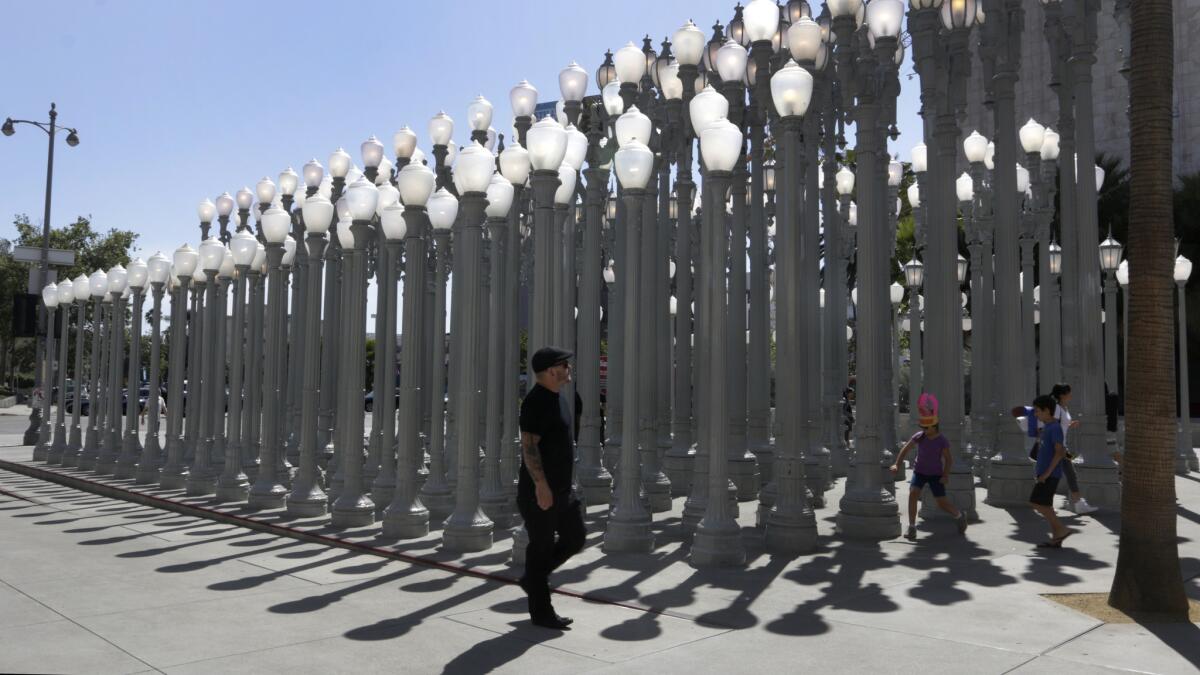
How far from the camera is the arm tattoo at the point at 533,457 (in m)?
6.67

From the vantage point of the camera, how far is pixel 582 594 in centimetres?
779

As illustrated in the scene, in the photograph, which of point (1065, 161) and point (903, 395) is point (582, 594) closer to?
point (1065, 161)

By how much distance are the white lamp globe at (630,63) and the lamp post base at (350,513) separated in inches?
253

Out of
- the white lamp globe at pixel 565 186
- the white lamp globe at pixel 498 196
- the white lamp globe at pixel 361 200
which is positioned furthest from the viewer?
the white lamp globe at pixel 565 186

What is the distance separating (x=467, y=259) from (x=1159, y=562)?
23.0 feet

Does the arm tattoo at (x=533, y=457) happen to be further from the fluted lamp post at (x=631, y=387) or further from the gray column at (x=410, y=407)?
the gray column at (x=410, y=407)

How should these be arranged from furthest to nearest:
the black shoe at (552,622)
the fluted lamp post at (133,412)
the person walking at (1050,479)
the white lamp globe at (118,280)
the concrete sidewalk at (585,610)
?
the white lamp globe at (118,280) < the fluted lamp post at (133,412) < the person walking at (1050,479) < the black shoe at (552,622) < the concrete sidewalk at (585,610)

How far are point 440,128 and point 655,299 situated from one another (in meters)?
4.35

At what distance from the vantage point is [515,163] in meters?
11.0

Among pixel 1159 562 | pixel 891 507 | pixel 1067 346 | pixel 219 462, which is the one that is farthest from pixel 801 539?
pixel 219 462

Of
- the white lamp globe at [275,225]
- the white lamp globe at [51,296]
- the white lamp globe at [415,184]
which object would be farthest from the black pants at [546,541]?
the white lamp globe at [51,296]

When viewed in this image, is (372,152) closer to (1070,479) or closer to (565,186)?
(565,186)

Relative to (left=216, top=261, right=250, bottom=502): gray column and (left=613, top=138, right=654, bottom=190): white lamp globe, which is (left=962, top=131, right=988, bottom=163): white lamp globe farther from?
(left=216, top=261, right=250, bottom=502): gray column

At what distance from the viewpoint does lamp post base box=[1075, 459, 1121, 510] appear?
1288 cm
